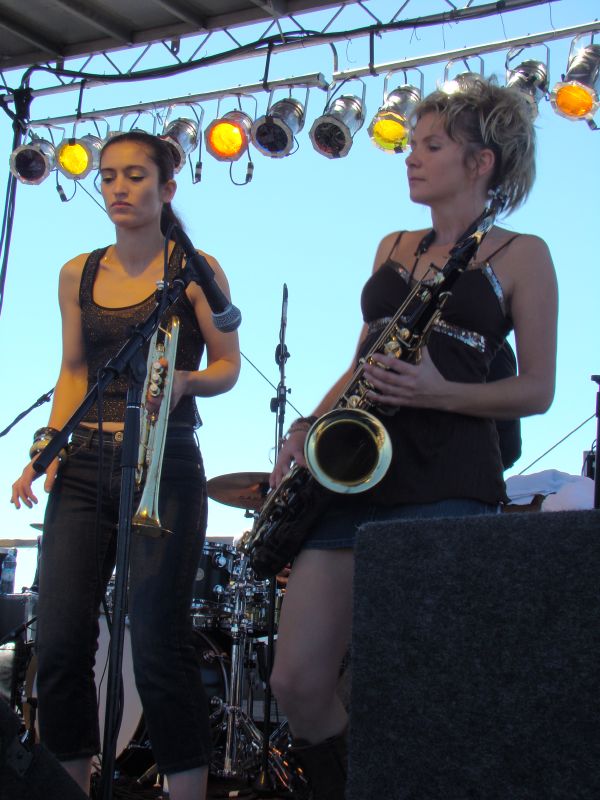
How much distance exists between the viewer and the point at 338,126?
7.51 metres

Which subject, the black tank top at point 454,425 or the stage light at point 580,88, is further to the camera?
the stage light at point 580,88

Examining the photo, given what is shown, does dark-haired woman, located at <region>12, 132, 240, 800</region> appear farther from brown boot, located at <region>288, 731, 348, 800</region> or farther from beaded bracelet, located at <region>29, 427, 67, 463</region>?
brown boot, located at <region>288, 731, 348, 800</region>

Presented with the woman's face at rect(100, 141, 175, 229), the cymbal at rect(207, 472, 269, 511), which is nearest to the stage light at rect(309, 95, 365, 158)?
the cymbal at rect(207, 472, 269, 511)

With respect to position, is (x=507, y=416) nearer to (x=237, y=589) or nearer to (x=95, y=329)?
(x=95, y=329)

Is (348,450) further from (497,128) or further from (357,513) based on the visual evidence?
(497,128)

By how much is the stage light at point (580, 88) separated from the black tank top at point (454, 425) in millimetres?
4820

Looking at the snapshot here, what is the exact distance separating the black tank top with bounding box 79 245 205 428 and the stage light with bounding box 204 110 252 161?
4.93 meters

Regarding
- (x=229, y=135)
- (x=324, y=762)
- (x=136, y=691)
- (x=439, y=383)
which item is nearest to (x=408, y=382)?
(x=439, y=383)

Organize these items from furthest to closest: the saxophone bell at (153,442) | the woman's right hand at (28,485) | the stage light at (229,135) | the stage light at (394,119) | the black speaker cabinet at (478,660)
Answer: the stage light at (229,135), the stage light at (394,119), the woman's right hand at (28,485), the saxophone bell at (153,442), the black speaker cabinet at (478,660)

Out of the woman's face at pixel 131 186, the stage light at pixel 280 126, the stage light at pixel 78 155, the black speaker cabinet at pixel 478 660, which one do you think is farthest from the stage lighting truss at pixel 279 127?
the black speaker cabinet at pixel 478 660

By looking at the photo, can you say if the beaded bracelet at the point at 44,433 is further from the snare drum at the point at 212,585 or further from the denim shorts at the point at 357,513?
the snare drum at the point at 212,585

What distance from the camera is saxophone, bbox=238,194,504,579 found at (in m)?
2.55

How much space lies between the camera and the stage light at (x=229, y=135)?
802cm

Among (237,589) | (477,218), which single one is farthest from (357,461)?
(237,589)
